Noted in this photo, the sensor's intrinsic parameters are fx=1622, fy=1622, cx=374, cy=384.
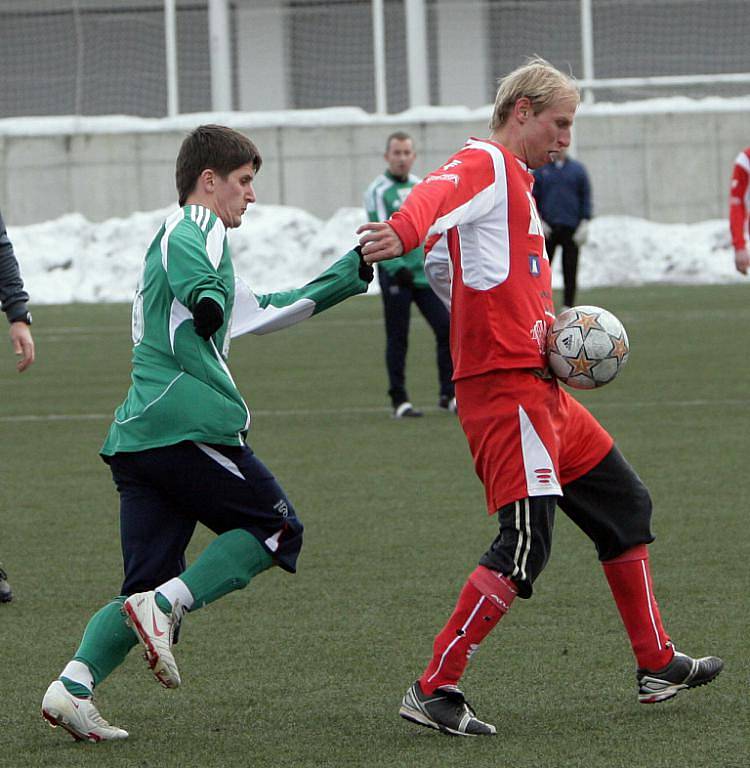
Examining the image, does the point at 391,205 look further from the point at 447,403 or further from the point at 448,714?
the point at 448,714

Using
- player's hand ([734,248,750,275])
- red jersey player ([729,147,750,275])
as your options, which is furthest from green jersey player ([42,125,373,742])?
red jersey player ([729,147,750,275])

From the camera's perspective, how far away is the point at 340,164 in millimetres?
28719

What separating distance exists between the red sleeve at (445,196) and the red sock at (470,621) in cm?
98

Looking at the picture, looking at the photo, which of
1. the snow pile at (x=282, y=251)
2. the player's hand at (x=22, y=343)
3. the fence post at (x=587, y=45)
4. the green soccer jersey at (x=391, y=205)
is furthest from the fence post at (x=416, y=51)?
the player's hand at (x=22, y=343)

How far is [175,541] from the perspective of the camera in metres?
4.46

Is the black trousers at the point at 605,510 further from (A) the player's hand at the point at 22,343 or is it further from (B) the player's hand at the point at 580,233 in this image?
→ (B) the player's hand at the point at 580,233

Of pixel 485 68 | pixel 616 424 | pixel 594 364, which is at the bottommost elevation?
pixel 616 424

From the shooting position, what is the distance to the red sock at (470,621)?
14.7ft

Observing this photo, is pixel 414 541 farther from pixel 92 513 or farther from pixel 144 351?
pixel 144 351

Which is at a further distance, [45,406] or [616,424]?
[45,406]

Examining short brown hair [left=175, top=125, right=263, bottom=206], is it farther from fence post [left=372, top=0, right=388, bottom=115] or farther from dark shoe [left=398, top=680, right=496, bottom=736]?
fence post [left=372, top=0, right=388, bottom=115]

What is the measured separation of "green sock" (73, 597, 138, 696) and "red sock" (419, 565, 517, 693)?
0.83m

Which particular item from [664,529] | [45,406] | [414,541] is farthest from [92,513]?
[45,406]

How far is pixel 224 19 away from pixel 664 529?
24710mm
